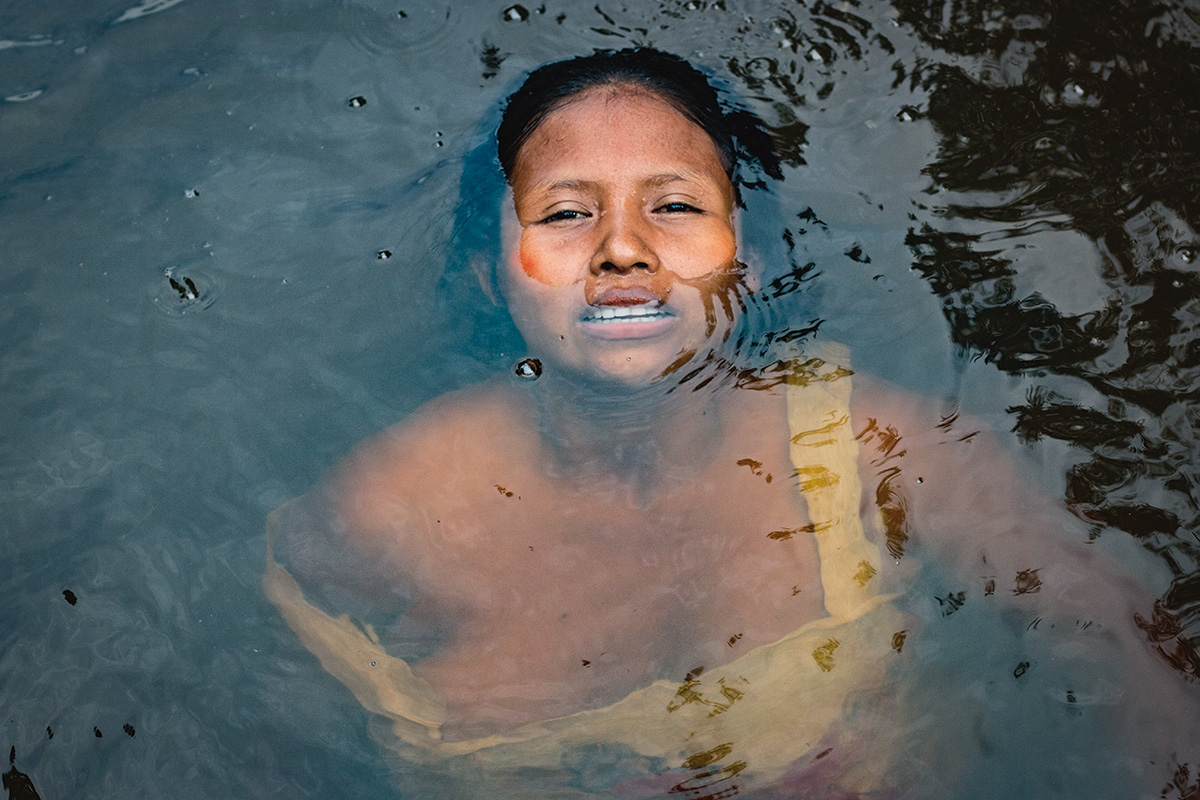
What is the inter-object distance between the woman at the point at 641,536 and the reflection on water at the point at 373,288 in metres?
0.09

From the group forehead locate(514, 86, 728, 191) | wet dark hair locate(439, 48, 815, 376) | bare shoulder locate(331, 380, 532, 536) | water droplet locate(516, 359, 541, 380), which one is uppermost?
forehead locate(514, 86, 728, 191)

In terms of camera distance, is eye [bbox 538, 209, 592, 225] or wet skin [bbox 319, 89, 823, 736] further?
eye [bbox 538, 209, 592, 225]

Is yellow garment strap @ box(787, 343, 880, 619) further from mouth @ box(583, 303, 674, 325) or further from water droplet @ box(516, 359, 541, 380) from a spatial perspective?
water droplet @ box(516, 359, 541, 380)

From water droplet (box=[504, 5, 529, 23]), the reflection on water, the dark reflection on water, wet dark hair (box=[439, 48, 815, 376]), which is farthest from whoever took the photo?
water droplet (box=[504, 5, 529, 23])

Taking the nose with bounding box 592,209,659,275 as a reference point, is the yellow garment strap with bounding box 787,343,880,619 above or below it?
below

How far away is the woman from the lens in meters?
2.29

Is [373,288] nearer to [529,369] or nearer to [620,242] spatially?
[529,369]

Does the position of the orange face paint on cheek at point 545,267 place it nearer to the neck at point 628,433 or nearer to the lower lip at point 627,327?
the lower lip at point 627,327

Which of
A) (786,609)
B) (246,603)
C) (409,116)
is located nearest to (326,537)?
(246,603)

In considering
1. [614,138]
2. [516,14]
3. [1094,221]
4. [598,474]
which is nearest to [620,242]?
[614,138]

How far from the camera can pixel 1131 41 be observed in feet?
10.7

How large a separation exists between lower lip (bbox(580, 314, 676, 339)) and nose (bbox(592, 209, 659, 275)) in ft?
0.44

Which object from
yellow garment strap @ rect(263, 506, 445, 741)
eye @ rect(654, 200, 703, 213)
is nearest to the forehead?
eye @ rect(654, 200, 703, 213)

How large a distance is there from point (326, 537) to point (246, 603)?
0.27m
